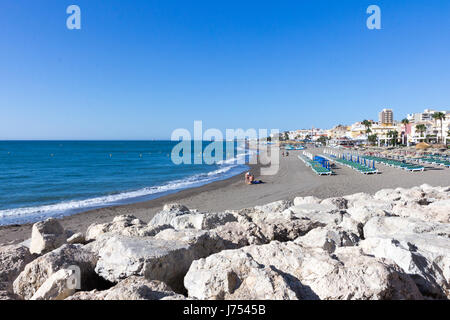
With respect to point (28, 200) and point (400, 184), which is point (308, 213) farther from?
point (28, 200)

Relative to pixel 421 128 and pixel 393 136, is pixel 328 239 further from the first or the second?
pixel 393 136

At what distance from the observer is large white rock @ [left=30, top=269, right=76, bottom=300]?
2.38 metres

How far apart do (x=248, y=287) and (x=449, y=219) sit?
4.63 m

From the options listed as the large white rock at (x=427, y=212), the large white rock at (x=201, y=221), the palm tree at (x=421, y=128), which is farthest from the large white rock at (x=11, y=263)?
the palm tree at (x=421, y=128)

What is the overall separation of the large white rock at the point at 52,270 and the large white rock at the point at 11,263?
0.19 metres

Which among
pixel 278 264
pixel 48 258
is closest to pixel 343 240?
pixel 278 264

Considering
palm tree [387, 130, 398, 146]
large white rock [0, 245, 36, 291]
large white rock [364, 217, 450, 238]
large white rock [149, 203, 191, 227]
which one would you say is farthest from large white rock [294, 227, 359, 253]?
palm tree [387, 130, 398, 146]

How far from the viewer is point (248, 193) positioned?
17.0 m

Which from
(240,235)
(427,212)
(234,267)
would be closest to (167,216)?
(240,235)

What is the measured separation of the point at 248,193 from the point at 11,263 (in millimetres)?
14447

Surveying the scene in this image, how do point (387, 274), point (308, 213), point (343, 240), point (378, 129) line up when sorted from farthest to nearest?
point (378, 129) → point (308, 213) → point (343, 240) → point (387, 274)

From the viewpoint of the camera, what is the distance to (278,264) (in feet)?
9.09

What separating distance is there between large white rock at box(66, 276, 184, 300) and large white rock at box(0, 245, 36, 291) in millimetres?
1178

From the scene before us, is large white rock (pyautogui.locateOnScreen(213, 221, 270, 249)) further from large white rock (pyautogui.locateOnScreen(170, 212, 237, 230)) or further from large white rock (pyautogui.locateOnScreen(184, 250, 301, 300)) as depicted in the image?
large white rock (pyautogui.locateOnScreen(184, 250, 301, 300))
